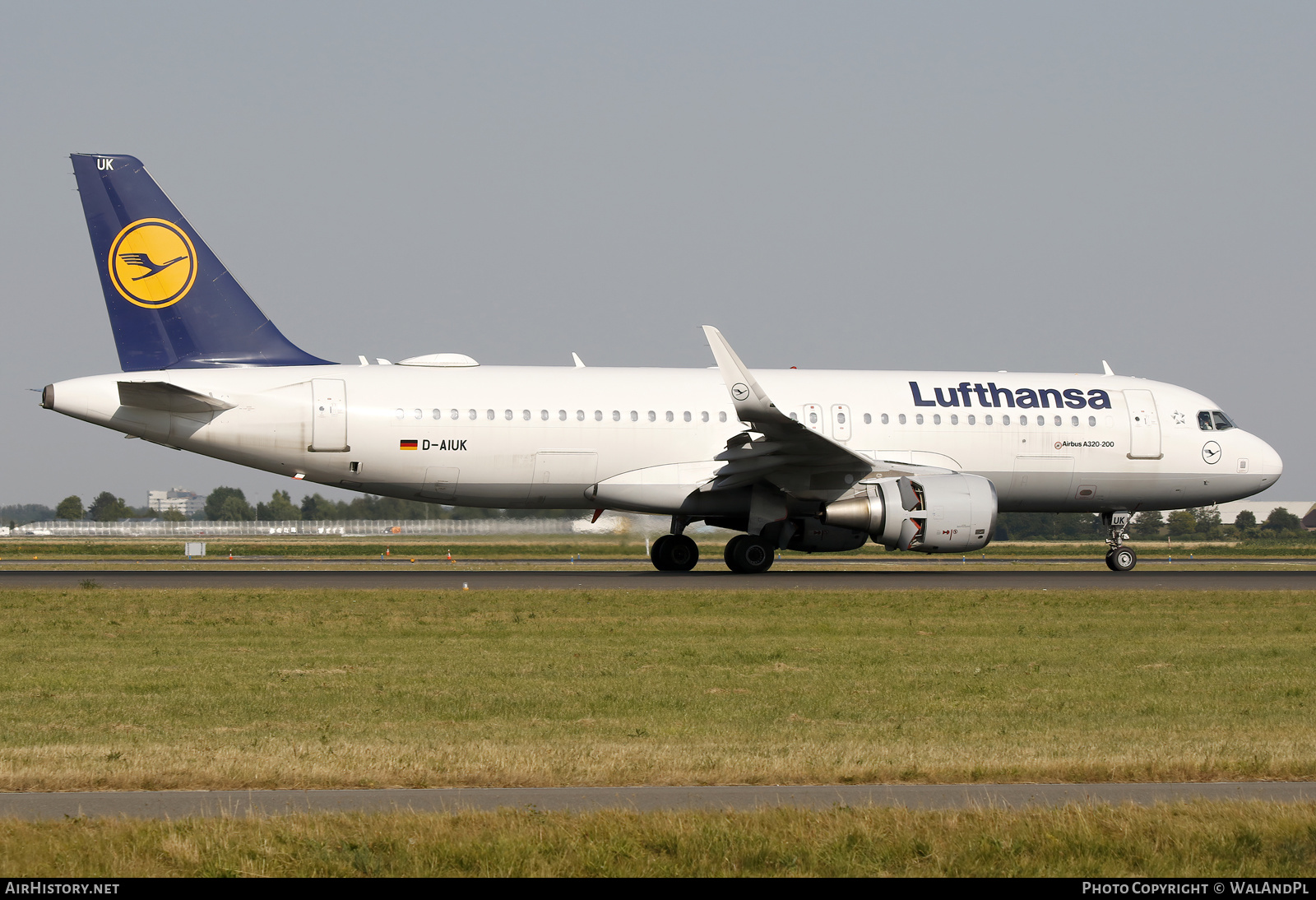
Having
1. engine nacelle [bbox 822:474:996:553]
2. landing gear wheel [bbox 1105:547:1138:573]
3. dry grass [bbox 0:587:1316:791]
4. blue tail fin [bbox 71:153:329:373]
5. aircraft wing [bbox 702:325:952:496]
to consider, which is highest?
blue tail fin [bbox 71:153:329:373]

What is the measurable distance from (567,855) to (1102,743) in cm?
525

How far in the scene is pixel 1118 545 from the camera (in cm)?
3183

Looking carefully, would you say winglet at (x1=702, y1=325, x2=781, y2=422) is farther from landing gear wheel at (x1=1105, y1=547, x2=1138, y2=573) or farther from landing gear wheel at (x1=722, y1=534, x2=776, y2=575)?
landing gear wheel at (x1=1105, y1=547, x2=1138, y2=573)

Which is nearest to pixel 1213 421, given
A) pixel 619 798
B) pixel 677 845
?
pixel 619 798

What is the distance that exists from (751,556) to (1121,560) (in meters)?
9.54

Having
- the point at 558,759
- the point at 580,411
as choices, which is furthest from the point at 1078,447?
the point at 558,759

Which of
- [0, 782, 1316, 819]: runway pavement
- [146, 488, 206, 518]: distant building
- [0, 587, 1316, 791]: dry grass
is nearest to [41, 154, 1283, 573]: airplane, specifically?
[0, 587, 1316, 791]: dry grass

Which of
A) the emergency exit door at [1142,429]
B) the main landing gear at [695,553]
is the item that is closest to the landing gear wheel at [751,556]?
the main landing gear at [695,553]

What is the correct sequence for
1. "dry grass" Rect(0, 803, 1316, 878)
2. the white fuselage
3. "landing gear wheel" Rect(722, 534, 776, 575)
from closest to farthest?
"dry grass" Rect(0, 803, 1316, 878)
the white fuselage
"landing gear wheel" Rect(722, 534, 776, 575)

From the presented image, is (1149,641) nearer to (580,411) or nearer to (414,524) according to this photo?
(580,411)

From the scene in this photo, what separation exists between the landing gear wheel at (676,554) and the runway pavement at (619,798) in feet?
68.7

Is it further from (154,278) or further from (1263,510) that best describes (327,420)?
(1263,510)

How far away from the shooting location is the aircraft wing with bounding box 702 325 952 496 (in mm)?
25016

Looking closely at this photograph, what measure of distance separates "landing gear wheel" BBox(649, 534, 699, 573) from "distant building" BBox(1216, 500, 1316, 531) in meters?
52.7
